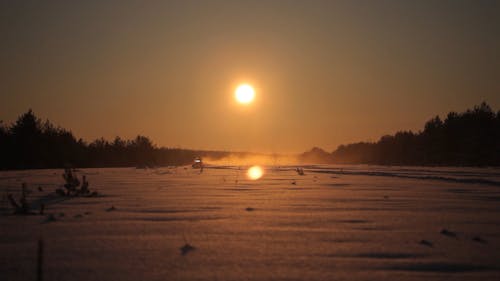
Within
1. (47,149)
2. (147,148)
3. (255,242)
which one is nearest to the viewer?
(255,242)

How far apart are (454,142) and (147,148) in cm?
4959

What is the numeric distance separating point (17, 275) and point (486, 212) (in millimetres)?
7492

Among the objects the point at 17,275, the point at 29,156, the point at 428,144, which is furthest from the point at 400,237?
the point at 428,144

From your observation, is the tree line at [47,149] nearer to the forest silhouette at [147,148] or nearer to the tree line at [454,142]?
the forest silhouette at [147,148]

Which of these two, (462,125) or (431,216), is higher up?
(462,125)

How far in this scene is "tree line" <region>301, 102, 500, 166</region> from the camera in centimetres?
4550

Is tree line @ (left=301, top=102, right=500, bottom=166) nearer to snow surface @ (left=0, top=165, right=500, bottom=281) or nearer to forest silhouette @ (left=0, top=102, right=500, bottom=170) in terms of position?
forest silhouette @ (left=0, top=102, right=500, bottom=170)

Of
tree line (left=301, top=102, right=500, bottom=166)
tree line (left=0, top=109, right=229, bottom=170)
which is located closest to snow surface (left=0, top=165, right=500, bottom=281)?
tree line (left=0, top=109, right=229, bottom=170)

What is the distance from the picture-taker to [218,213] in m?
6.91

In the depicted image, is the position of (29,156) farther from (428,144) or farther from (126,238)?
(428,144)

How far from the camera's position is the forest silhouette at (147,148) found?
43.8 metres

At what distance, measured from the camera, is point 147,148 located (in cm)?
6962

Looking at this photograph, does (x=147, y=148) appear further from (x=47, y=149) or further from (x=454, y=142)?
(x=454, y=142)

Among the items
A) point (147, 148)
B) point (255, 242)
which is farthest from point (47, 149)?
point (255, 242)
